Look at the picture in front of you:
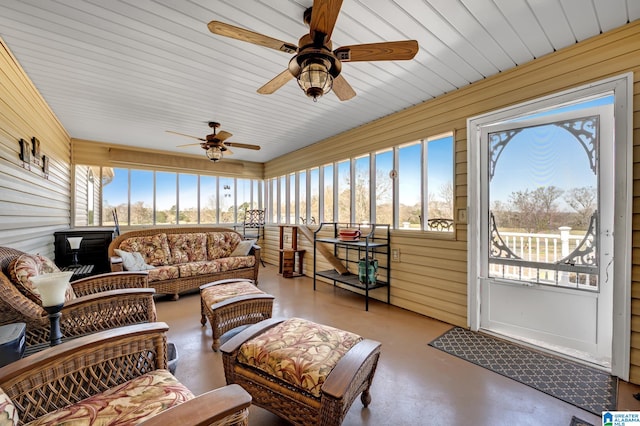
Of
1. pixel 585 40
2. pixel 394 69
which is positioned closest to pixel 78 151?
pixel 394 69

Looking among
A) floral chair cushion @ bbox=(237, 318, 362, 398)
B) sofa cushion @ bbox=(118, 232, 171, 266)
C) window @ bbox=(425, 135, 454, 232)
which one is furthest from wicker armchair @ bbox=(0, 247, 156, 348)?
window @ bbox=(425, 135, 454, 232)

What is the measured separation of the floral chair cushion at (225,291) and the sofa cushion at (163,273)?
1512 millimetres

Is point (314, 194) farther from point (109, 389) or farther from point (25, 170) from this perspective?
point (109, 389)

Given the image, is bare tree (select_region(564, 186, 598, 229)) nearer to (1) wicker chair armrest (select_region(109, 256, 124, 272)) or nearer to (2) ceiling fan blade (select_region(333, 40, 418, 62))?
(2) ceiling fan blade (select_region(333, 40, 418, 62))

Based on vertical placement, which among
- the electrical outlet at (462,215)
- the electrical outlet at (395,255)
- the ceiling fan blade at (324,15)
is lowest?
the electrical outlet at (395,255)

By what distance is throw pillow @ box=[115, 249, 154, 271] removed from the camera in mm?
4109

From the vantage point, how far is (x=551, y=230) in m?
2.72

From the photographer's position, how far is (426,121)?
365 cm

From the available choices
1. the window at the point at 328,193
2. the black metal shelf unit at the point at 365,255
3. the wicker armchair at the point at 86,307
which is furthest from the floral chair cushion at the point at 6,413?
the window at the point at 328,193

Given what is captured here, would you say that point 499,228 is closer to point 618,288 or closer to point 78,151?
point 618,288

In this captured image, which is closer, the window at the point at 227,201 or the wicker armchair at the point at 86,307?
the wicker armchair at the point at 86,307

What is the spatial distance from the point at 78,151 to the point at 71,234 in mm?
2173

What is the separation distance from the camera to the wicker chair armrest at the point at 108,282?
2.72 metres

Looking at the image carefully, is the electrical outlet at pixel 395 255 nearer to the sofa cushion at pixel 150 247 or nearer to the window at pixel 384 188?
the window at pixel 384 188
